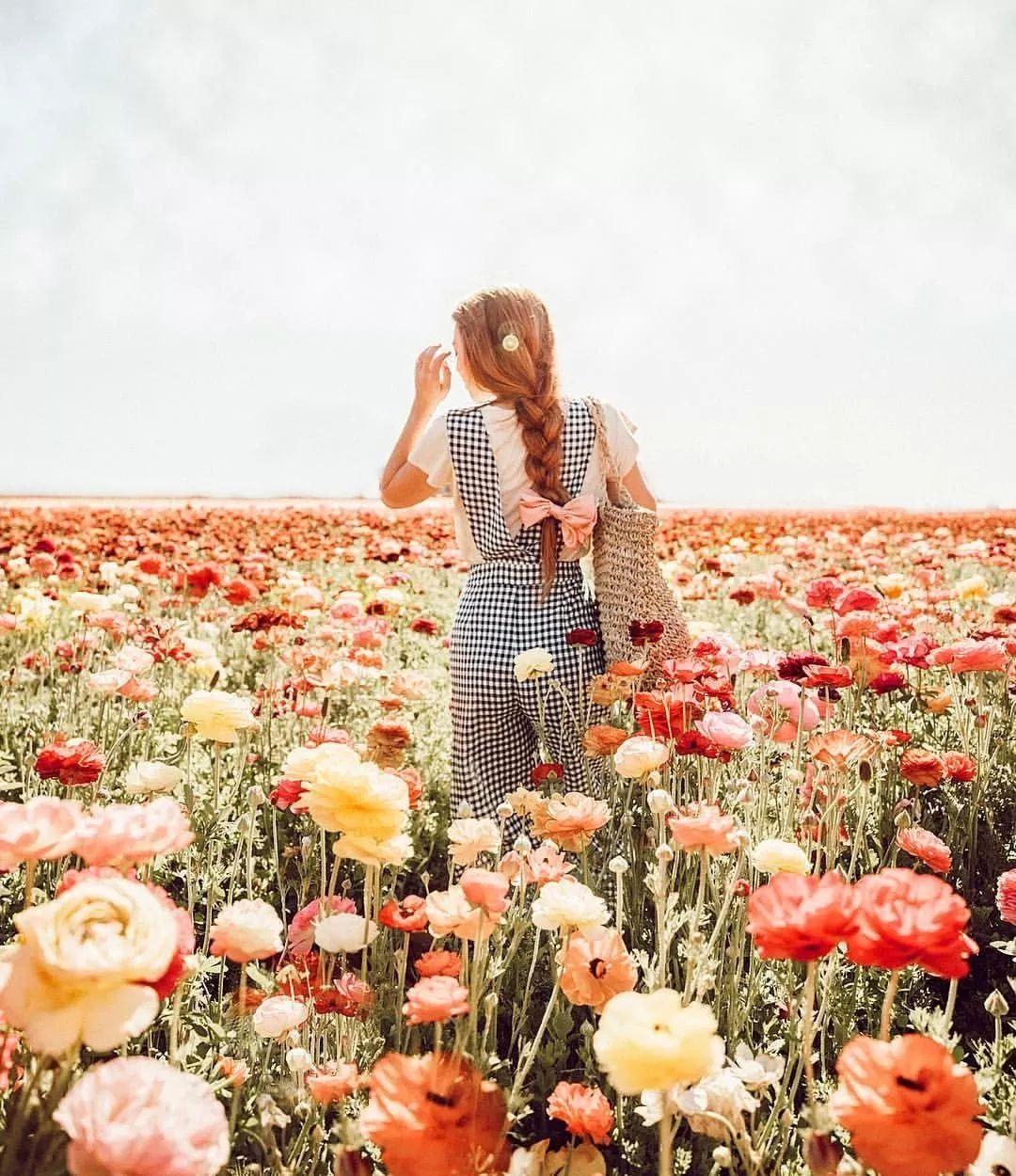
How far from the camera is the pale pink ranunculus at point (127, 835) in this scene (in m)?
1.10

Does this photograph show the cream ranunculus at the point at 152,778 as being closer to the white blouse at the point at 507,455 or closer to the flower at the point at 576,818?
the flower at the point at 576,818

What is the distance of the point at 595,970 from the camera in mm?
1467

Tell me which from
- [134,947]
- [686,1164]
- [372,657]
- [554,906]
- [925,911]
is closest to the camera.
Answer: [134,947]

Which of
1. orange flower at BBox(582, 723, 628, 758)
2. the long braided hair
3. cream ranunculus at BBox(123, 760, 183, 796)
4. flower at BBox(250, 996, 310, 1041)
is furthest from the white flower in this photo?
the long braided hair

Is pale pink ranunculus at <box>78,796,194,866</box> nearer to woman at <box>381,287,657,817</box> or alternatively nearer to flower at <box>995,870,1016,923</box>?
flower at <box>995,870,1016,923</box>

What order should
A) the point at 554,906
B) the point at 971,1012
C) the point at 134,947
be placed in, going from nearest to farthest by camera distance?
1. the point at 134,947
2. the point at 554,906
3. the point at 971,1012

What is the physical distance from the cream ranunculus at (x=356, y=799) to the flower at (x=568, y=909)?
0.26 meters

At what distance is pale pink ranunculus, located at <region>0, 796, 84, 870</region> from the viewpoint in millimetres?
1114

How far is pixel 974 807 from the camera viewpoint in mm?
2951

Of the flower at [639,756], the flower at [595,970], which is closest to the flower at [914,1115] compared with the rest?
the flower at [595,970]

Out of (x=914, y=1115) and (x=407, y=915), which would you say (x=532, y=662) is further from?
(x=914, y=1115)

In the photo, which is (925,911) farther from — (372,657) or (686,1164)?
(372,657)

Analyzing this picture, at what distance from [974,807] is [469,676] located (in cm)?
157

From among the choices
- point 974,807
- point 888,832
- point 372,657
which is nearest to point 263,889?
point 372,657
